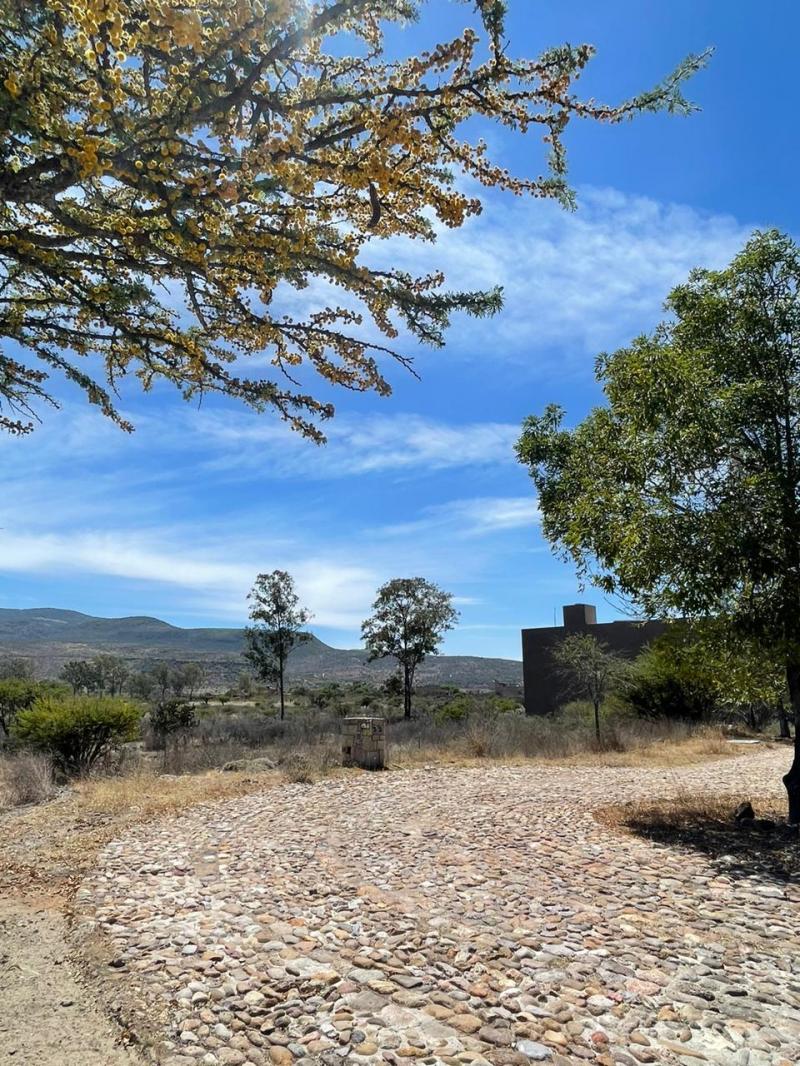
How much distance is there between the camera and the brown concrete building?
31.6m

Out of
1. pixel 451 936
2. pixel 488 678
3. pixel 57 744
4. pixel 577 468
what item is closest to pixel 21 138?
pixel 451 936

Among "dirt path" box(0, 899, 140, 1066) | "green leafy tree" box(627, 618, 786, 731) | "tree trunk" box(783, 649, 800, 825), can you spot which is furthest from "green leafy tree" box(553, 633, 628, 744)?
"dirt path" box(0, 899, 140, 1066)

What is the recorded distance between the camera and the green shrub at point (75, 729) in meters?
12.3

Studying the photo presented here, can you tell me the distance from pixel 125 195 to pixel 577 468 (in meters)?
6.03

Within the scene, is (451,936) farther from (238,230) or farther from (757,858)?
(238,230)

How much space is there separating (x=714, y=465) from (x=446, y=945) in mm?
5180

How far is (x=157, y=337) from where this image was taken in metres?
4.34

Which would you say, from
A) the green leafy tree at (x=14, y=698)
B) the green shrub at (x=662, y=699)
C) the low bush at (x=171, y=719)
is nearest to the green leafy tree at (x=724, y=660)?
the green shrub at (x=662, y=699)

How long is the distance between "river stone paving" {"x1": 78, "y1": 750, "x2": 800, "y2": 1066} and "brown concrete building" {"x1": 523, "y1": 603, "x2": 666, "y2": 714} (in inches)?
982

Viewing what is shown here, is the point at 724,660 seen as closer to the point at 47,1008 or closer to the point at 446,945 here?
the point at 446,945

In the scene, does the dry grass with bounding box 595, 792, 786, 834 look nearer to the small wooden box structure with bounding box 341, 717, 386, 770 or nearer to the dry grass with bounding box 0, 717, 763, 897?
the dry grass with bounding box 0, 717, 763, 897

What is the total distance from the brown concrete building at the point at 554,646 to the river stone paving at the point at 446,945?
24.9 metres

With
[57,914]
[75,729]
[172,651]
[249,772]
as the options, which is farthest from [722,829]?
[172,651]

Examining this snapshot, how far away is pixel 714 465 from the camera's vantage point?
7.36 m
